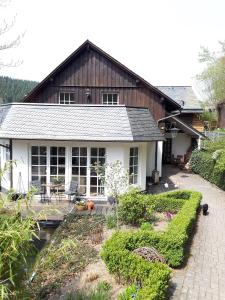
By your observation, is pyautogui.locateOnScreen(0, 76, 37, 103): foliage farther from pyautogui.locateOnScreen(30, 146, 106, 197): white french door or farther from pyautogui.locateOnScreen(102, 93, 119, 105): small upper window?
pyautogui.locateOnScreen(30, 146, 106, 197): white french door

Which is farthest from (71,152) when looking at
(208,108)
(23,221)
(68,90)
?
(208,108)

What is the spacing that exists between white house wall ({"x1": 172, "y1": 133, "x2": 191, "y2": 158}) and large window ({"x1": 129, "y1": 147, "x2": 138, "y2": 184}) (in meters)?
10.7

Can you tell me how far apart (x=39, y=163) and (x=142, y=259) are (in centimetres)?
904

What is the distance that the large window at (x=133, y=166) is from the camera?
620 inches

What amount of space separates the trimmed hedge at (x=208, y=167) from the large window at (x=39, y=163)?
8.15 m

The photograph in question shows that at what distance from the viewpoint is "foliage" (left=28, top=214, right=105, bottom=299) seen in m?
7.23

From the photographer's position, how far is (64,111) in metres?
15.8

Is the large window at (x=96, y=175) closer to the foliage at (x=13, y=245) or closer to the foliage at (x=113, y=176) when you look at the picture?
the foliage at (x=113, y=176)

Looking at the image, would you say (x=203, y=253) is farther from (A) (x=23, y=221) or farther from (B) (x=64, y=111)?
(B) (x=64, y=111)

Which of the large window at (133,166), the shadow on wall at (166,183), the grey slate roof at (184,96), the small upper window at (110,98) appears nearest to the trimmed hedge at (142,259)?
the large window at (133,166)

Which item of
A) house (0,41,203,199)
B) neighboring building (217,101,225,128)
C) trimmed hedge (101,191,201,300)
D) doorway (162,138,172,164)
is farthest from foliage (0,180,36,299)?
neighboring building (217,101,225,128)

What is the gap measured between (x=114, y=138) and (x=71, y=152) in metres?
2.04

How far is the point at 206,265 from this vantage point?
8625mm

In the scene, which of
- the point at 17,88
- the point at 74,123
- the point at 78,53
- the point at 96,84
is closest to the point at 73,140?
the point at 74,123
